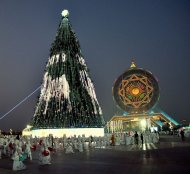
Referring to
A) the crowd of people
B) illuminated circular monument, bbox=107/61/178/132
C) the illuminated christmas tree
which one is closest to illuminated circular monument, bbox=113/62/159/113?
illuminated circular monument, bbox=107/61/178/132

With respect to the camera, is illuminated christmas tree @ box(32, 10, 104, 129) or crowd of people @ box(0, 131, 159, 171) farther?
illuminated christmas tree @ box(32, 10, 104, 129)

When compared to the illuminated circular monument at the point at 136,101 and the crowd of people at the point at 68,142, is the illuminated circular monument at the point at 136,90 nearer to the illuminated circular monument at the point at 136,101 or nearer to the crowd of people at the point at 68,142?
the illuminated circular monument at the point at 136,101

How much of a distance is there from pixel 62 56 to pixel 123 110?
175 feet

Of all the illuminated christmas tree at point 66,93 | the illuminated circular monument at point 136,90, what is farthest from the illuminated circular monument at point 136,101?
the illuminated christmas tree at point 66,93

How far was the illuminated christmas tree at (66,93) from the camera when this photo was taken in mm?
35500

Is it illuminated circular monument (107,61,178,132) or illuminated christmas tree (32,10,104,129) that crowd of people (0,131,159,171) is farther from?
illuminated circular monument (107,61,178,132)

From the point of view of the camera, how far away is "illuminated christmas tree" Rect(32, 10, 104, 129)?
3550cm

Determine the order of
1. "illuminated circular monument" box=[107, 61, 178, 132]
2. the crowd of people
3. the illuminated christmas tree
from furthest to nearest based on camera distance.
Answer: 1. "illuminated circular monument" box=[107, 61, 178, 132]
2. the illuminated christmas tree
3. the crowd of people

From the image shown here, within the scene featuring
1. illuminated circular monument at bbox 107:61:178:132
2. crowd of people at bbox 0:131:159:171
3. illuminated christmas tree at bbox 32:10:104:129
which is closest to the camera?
crowd of people at bbox 0:131:159:171

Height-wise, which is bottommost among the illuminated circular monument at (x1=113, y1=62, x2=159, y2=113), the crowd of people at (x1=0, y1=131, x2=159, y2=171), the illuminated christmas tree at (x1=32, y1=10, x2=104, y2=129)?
the crowd of people at (x1=0, y1=131, x2=159, y2=171)

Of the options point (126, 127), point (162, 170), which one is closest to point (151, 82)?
point (126, 127)

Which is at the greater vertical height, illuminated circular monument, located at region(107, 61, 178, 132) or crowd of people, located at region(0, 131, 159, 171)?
illuminated circular monument, located at region(107, 61, 178, 132)

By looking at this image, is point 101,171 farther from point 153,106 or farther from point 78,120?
point 153,106

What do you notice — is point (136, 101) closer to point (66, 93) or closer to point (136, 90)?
point (136, 90)
